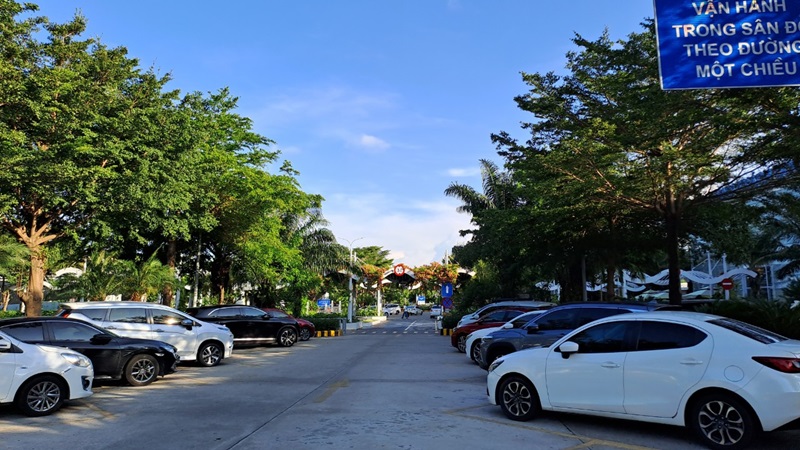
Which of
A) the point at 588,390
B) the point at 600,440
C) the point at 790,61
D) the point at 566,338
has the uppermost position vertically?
the point at 790,61

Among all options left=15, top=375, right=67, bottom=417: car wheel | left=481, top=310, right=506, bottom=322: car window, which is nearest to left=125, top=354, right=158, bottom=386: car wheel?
left=15, top=375, right=67, bottom=417: car wheel

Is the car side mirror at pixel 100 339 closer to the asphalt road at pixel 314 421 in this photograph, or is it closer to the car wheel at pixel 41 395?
the asphalt road at pixel 314 421

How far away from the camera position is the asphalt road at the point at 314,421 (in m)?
6.46

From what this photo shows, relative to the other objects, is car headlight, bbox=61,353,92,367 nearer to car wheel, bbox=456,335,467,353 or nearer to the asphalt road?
the asphalt road

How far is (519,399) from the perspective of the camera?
7.63 meters

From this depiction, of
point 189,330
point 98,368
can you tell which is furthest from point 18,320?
point 189,330

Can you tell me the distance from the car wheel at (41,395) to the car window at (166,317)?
606 cm

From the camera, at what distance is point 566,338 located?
7.45 m

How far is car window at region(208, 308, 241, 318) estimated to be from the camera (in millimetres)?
20500

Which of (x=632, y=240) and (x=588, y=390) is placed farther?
(x=632, y=240)

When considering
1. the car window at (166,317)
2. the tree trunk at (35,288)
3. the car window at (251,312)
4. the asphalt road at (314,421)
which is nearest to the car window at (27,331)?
the asphalt road at (314,421)

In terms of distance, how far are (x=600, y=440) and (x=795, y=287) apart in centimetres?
2415

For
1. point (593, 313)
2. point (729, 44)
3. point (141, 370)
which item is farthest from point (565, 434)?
point (141, 370)

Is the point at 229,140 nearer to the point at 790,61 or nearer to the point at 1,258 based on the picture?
the point at 1,258
